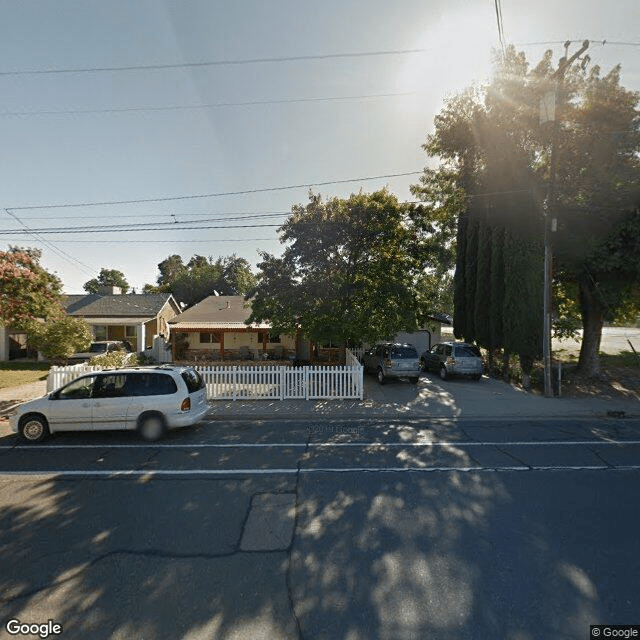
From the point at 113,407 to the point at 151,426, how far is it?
923 millimetres

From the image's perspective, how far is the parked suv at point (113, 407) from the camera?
27.5 ft

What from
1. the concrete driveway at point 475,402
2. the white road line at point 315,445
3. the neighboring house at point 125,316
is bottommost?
the concrete driveway at point 475,402

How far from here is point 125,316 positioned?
27.2 m

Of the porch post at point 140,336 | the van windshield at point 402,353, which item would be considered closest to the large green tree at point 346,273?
the van windshield at point 402,353

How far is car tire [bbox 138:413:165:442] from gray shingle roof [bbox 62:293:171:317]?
2114 cm

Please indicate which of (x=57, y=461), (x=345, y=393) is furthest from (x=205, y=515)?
(x=345, y=393)

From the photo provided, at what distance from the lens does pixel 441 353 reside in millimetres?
17859

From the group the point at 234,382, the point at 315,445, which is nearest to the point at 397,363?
the point at 234,382

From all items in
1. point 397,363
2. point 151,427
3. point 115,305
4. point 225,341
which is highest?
point 115,305

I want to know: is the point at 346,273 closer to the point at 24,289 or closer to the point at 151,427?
the point at 151,427

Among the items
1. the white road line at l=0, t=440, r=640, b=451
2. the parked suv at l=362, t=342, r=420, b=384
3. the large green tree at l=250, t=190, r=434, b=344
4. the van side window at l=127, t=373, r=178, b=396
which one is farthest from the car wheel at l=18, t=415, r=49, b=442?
the parked suv at l=362, t=342, r=420, b=384

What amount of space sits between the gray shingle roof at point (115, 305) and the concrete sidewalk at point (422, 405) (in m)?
13.7

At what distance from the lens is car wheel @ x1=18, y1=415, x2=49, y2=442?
8.34 meters

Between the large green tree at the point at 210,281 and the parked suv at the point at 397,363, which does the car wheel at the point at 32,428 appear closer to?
the parked suv at the point at 397,363
